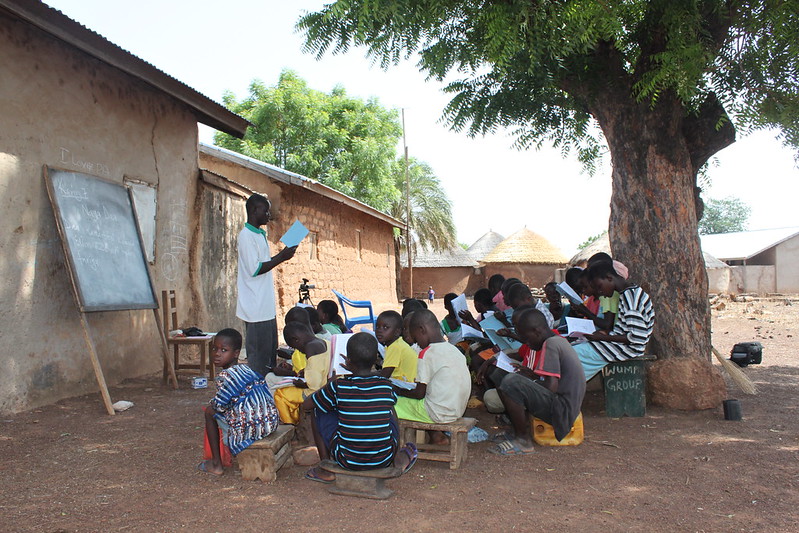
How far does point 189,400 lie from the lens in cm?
573

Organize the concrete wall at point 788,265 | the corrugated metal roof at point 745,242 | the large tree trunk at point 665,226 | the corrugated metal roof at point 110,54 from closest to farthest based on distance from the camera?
the corrugated metal roof at point 110,54 < the large tree trunk at point 665,226 < the concrete wall at point 788,265 < the corrugated metal roof at point 745,242

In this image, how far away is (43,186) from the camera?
5.36 m

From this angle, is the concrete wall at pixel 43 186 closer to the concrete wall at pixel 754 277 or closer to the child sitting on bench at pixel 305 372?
the child sitting on bench at pixel 305 372

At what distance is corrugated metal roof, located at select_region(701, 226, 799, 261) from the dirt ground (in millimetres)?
28550

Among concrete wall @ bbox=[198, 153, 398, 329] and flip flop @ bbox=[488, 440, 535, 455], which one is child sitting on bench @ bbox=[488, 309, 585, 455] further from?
concrete wall @ bbox=[198, 153, 398, 329]

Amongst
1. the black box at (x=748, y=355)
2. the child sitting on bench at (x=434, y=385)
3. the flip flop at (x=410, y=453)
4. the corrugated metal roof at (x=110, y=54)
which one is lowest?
the flip flop at (x=410, y=453)

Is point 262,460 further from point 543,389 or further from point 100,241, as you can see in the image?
point 100,241

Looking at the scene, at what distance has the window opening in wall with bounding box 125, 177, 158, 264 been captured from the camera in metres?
6.76

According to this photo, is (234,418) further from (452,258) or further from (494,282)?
(452,258)

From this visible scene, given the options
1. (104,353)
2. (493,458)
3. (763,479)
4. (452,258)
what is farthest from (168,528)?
(452,258)

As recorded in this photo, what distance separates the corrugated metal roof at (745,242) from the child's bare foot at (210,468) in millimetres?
31652

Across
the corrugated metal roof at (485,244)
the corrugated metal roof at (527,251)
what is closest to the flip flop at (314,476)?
the corrugated metal roof at (527,251)

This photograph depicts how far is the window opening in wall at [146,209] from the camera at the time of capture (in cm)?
676

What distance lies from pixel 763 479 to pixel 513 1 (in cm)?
375
